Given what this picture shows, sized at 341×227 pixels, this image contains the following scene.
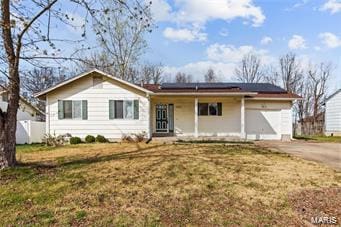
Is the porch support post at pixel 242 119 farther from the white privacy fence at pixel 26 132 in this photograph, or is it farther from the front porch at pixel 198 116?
the white privacy fence at pixel 26 132

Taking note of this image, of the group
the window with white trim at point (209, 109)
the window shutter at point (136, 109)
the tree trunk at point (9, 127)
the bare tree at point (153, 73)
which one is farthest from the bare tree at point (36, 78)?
the bare tree at point (153, 73)

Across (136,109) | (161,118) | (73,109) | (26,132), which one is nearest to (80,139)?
(73,109)

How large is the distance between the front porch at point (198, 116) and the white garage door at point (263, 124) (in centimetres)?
82

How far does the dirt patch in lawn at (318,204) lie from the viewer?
5723 mm

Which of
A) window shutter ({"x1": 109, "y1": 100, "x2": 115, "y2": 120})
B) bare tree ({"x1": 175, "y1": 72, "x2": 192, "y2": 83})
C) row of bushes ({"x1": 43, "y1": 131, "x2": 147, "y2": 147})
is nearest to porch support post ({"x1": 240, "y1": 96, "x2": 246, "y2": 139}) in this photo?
row of bushes ({"x1": 43, "y1": 131, "x2": 147, "y2": 147})

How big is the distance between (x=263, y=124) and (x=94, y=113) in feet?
34.5

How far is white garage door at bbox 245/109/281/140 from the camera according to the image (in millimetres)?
20328

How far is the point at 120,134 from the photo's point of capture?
1784 centimetres

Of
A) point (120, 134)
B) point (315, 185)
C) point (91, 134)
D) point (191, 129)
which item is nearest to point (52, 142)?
point (91, 134)

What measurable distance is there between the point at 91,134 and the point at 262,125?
34.8 ft

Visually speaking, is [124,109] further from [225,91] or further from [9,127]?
[9,127]

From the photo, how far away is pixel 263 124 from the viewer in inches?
802

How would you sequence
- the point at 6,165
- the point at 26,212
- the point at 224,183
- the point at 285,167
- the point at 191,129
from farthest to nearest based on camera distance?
the point at 191,129 → the point at 285,167 → the point at 6,165 → the point at 224,183 → the point at 26,212

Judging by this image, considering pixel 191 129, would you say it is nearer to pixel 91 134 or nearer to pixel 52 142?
pixel 91 134
